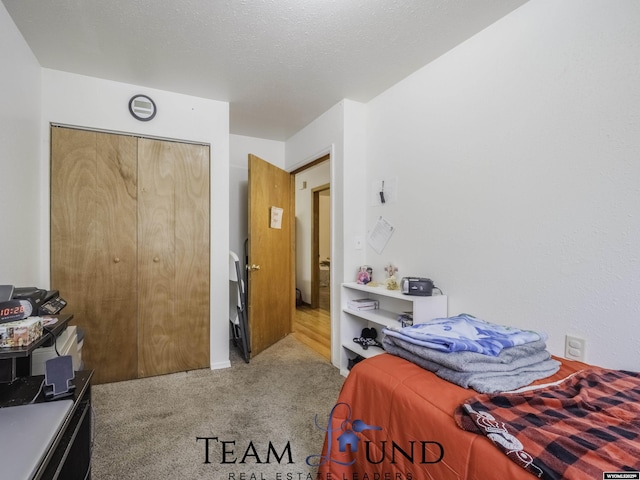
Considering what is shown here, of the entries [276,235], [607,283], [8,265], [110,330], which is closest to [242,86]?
[276,235]

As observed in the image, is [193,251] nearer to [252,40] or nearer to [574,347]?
[252,40]

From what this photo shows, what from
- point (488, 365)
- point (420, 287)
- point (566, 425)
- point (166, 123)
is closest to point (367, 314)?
point (420, 287)

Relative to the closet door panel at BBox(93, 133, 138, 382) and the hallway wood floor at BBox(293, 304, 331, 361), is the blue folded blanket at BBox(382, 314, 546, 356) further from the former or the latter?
the closet door panel at BBox(93, 133, 138, 382)

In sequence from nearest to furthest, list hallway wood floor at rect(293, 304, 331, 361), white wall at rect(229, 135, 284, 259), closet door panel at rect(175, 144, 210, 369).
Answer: closet door panel at rect(175, 144, 210, 369), hallway wood floor at rect(293, 304, 331, 361), white wall at rect(229, 135, 284, 259)

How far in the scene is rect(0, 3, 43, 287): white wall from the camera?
1.64 meters

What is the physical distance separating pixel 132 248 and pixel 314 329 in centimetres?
233

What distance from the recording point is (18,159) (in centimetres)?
182

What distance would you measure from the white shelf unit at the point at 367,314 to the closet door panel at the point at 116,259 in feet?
5.67

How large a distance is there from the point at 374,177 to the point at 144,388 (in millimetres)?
2516

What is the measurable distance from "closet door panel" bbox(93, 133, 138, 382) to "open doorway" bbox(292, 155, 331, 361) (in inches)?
87.2

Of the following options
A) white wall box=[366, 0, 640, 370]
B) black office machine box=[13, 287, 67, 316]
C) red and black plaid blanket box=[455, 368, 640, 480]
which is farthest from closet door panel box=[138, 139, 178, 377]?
red and black plaid blanket box=[455, 368, 640, 480]

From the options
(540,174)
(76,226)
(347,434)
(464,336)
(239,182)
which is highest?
(239,182)

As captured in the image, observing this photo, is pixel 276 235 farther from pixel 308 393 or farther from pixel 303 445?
pixel 303 445

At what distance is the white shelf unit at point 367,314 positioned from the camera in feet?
7.01
